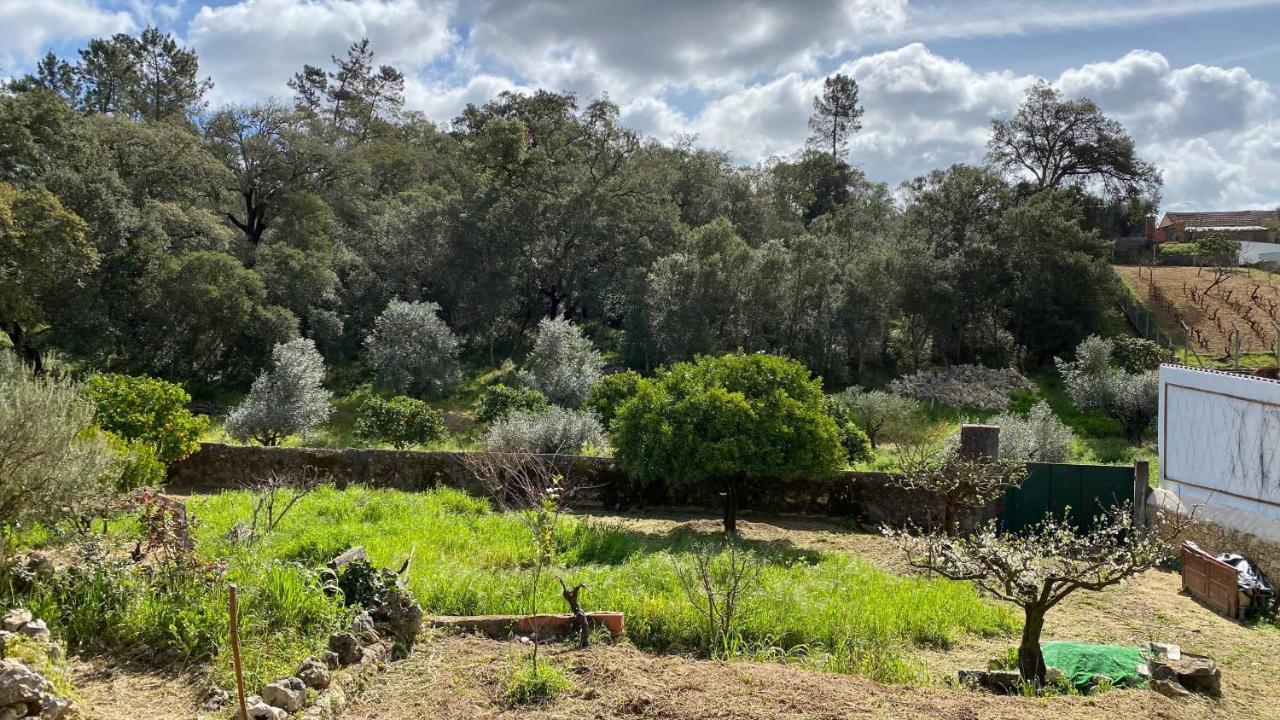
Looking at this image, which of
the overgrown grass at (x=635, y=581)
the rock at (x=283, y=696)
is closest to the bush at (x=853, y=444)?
the overgrown grass at (x=635, y=581)

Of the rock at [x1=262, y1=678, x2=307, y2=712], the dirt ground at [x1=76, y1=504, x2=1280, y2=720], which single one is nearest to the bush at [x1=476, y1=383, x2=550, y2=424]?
the dirt ground at [x1=76, y1=504, x2=1280, y2=720]

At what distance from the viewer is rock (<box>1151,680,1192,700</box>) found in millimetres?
5688

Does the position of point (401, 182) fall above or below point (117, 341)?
above

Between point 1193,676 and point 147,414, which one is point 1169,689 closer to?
point 1193,676

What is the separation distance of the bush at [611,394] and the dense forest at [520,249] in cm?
940

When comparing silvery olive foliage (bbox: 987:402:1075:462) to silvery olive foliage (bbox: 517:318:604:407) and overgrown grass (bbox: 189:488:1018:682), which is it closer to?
overgrown grass (bbox: 189:488:1018:682)

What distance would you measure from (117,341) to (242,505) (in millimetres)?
17199

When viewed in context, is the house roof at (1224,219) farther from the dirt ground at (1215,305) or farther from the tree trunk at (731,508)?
the tree trunk at (731,508)

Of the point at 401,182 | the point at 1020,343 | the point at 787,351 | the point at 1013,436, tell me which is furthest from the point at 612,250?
the point at 1013,436

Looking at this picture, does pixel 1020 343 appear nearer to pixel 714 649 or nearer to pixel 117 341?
pixel 714 649

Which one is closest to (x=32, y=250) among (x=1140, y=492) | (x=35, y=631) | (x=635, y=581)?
(x=35, y=631)

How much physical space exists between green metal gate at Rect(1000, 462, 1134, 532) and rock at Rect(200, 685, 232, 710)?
10.5 metres

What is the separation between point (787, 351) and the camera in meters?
28.9

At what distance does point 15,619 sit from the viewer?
531cm
